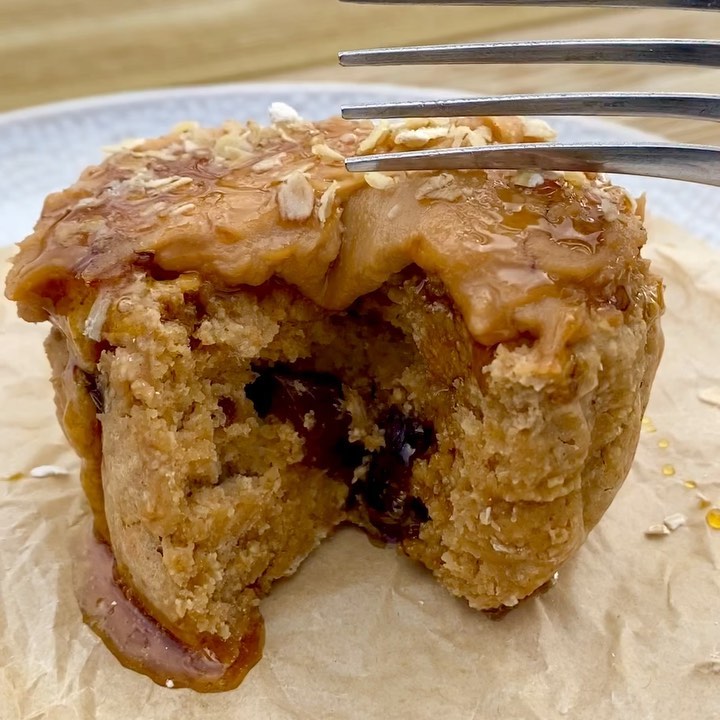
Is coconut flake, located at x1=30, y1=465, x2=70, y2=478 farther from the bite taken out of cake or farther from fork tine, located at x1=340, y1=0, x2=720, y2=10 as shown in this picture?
fork tine, located at x1=340, y1=0, x2=720, y2=10

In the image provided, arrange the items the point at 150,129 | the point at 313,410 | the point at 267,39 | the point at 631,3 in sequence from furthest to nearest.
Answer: the point at 267,39 < the point at 150,129 < the point at 313,410 < the point at 631,3

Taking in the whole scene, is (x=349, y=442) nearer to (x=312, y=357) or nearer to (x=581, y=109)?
(x=312, y=357)

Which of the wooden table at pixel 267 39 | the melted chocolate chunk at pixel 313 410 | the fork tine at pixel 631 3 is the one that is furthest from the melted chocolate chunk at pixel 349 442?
the wooden table at pixel 267 39

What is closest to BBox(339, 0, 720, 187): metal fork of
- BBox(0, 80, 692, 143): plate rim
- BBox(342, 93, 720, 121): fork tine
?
BBox(342, 93, 720, 121): fork tine

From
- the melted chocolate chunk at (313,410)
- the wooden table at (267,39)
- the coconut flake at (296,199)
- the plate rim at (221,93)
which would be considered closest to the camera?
the coconut flake at (296,199)

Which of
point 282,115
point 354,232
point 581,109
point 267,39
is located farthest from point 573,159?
point 267,39

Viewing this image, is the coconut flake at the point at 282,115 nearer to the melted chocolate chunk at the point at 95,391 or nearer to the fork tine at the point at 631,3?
the fork tine at the point at 631,3

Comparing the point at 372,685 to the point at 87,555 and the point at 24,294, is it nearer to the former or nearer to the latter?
the point at 87,555
